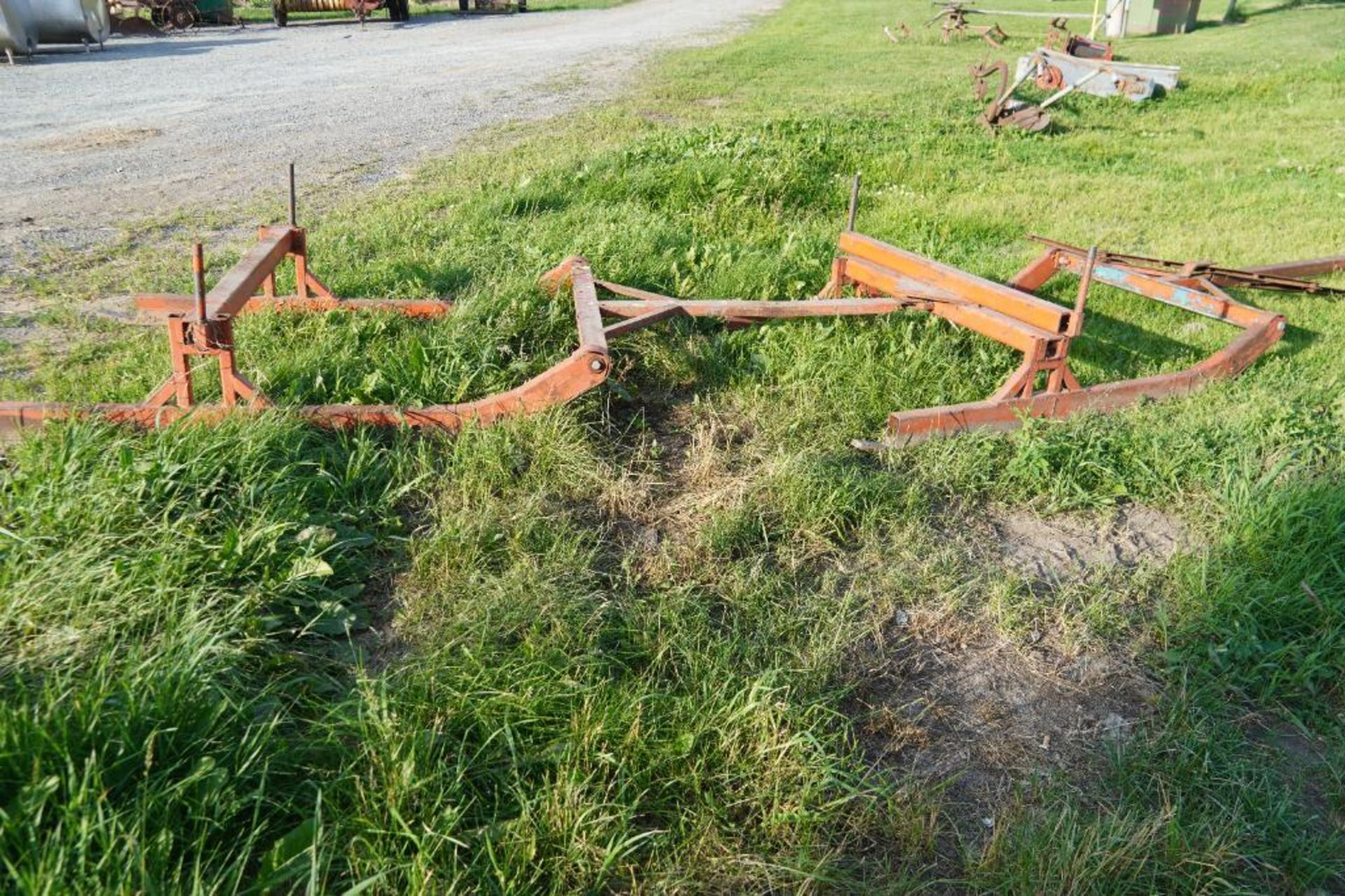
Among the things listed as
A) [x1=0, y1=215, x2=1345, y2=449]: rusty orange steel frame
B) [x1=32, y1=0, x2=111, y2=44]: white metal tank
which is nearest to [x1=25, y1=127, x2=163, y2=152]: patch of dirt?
[x1=0, y1=215, x2=1345, y2=449]: rusty orange steel frame

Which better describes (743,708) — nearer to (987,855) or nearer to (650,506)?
(987,855)

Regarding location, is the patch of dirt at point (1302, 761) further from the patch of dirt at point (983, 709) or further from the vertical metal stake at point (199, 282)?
the vertical metal stake at point (199, 282)

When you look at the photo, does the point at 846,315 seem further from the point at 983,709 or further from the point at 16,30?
the point at 16,30

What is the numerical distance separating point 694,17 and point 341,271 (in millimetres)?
27375

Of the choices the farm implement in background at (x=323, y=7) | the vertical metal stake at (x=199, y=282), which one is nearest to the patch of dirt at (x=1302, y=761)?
the vertical metal stake at (x=199, y=282)

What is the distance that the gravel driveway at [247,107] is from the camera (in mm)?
8336

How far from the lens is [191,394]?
388 centimetres

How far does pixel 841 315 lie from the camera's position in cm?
515

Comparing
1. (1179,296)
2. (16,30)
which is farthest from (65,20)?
(1179,296)

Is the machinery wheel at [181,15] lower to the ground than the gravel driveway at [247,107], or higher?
higher

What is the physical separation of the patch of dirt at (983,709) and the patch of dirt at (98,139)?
9660 mm

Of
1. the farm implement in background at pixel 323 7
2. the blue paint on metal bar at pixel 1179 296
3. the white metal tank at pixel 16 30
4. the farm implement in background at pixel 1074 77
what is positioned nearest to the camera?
the blue paint on metal bar at pixel 1179 296

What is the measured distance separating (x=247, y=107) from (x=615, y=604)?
→ 11321 millimetres

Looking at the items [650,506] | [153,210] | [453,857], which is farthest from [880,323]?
[153,210]
